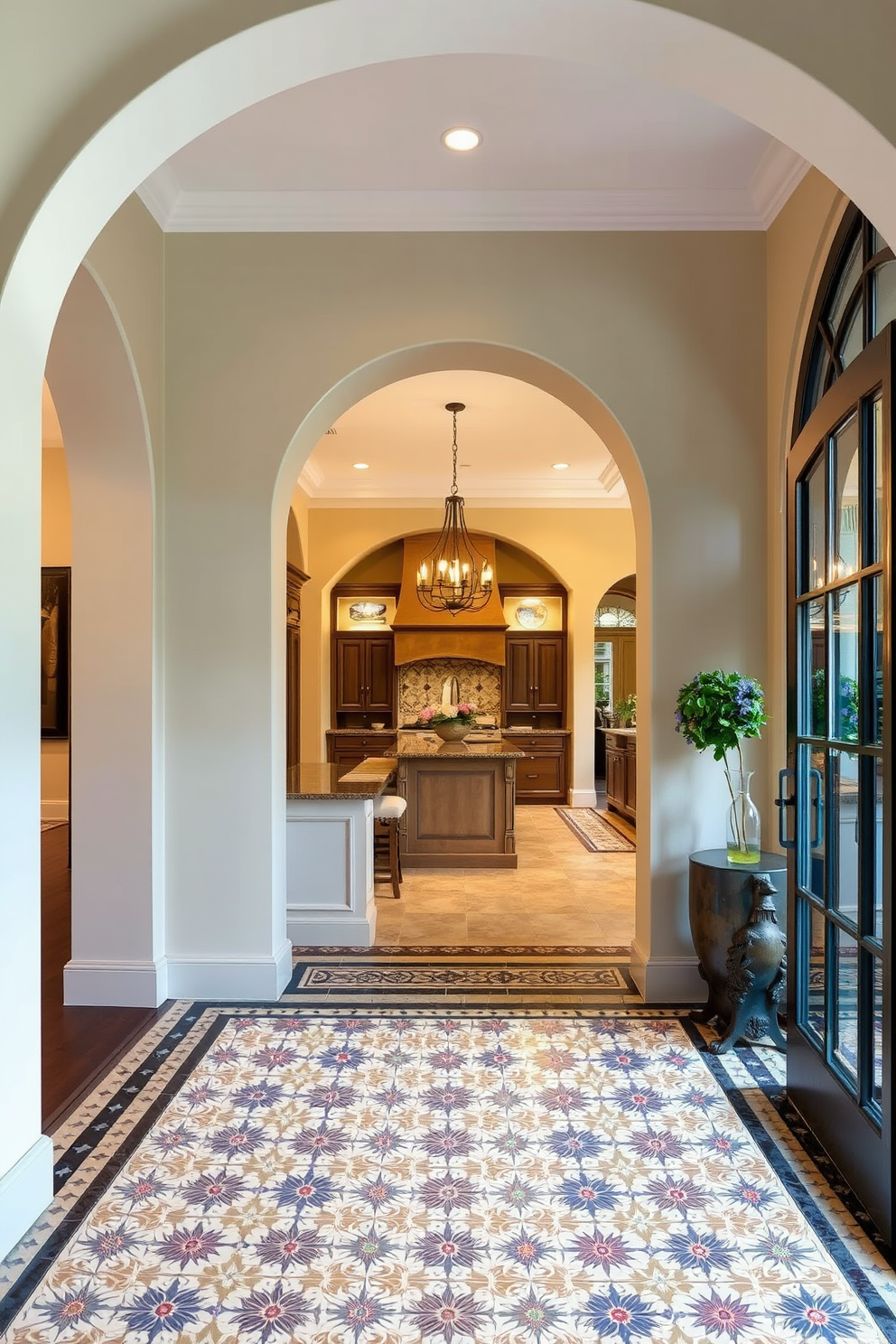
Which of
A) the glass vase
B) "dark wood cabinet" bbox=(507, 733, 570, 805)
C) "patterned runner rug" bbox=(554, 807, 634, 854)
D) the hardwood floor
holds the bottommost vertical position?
"patterned runner rug" bbox=(554, 807, 634, 854)

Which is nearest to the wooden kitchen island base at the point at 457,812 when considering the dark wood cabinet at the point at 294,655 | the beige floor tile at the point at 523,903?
the beige floor tile at the point at 523,903

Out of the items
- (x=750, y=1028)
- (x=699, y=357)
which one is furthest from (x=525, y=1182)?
(x=699, y=357)

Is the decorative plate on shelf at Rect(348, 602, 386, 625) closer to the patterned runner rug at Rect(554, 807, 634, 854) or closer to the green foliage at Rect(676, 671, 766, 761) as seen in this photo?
the patterned runner rug at Rect(554, 807, 634, 854)

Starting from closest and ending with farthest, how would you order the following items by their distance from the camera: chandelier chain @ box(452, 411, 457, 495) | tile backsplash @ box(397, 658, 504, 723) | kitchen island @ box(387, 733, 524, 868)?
kitchen island @ box(387, 733, 524, 868), chandelier chain @ box(452, 411, 457, 495), tile backsplash @ box(397, 658, 504, 723)

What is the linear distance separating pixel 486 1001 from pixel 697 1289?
181 cm

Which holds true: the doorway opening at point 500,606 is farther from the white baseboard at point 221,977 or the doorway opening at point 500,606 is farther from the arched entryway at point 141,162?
the arched entryway at point 141,162

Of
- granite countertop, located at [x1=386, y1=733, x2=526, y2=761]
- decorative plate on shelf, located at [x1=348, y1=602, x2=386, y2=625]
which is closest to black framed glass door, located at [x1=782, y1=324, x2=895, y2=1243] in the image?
granite countertop, located at [x1=386, y1=733, x2=526, y2=761]

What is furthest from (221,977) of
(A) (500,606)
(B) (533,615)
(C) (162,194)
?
(B) (533,615)

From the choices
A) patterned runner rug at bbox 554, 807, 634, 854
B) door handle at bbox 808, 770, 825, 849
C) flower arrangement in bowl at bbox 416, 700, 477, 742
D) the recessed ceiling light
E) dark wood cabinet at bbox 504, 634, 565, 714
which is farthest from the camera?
dark wood cabinet at bbox 504, 634, 565, 714

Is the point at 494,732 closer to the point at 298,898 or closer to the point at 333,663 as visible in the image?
the point at 333,663

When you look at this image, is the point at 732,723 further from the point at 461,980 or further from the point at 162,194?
the point at 162,194

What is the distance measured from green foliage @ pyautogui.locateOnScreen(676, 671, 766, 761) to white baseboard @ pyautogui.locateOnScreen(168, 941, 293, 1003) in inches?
81.3

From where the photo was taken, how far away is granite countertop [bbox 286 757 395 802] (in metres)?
4.31

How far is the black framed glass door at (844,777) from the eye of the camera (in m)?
2.19
